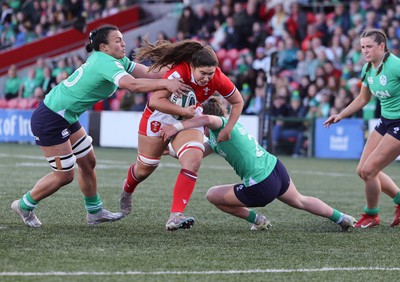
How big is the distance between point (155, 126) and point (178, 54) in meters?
0.69

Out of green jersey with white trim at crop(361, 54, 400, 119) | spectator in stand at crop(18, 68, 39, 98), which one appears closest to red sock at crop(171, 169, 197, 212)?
green jersey with white trim at crop(361, 54, 400, 119)

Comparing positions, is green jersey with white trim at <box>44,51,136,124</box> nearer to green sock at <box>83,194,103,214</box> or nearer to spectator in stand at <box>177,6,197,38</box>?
green sock at <box>83,194,103,214</box>

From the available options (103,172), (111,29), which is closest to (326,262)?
(111,29)

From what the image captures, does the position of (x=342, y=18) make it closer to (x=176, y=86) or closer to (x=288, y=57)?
(x=288, y=57)

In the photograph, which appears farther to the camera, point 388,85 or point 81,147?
point 388,85

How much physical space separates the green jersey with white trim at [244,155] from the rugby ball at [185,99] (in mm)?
306

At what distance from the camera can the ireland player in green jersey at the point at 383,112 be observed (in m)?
8.36

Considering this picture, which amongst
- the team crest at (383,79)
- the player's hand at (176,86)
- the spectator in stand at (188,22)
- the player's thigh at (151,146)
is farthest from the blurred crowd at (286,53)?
the player's hand at (176,86)

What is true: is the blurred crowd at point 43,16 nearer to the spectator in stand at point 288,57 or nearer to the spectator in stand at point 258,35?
the spectator in stand at point 258,35

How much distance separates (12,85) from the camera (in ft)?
81.8

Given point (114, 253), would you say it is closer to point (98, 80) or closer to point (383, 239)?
point (98, 80)

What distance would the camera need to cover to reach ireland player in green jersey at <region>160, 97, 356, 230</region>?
302 inches

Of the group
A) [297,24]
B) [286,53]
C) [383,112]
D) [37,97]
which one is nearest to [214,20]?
[297,24]

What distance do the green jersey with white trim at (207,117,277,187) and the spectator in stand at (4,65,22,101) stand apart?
58.3 ft
